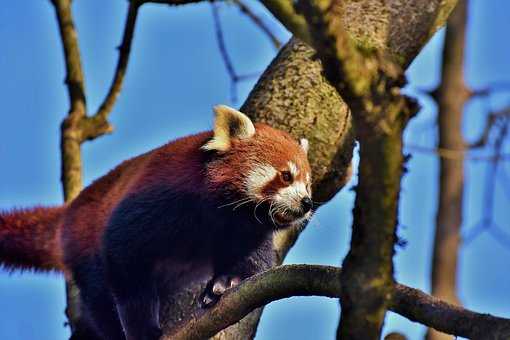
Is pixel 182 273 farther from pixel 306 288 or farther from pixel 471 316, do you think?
pixel 471 316

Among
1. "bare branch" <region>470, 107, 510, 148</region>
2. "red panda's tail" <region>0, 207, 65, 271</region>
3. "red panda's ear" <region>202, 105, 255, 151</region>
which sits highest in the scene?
"bare branch" <region>470, 107, 510, 148</region>

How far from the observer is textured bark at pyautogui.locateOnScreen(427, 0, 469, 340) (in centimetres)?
531

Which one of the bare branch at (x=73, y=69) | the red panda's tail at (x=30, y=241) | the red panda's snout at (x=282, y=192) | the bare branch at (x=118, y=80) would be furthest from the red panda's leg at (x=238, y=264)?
the bare branch at (x=73, y=69)

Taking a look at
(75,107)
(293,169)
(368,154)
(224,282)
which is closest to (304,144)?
(293,169)

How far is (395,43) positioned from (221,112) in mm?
1042

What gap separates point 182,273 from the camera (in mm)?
3760

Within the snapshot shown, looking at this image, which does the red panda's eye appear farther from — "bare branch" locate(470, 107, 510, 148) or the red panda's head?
"bare branch" locate(470, 107, 510, 148)

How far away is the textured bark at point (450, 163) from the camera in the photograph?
531cm

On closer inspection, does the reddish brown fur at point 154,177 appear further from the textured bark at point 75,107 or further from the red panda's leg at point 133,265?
the textured bark at point 75,107

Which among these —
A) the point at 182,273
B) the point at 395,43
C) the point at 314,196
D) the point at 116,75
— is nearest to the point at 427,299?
the point at 182,273

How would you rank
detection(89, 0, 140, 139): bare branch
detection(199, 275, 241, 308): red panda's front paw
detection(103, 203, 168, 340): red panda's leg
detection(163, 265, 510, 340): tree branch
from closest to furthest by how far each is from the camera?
detection(163, 265, 510, 340): tree branch, detection(199, 275, 241, 308): red panda's front paw, detection(103, 203, 168, 340): red panda's leg, detection(89, 0, 140, 139): bare branch

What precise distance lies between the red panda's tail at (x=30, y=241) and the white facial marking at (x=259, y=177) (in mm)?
926

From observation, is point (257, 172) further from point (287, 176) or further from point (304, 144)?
point (304, 144)

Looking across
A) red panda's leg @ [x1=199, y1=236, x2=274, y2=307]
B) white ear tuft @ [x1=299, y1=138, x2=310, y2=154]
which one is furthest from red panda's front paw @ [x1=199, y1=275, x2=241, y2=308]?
white ear tuft @ [x1=299, y1=138, x2=310, y2=154]
